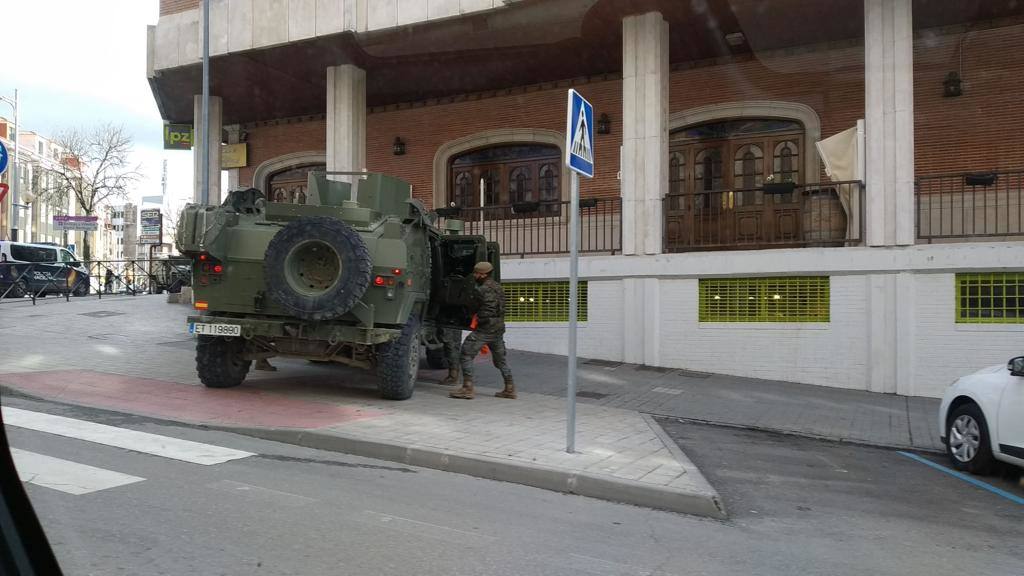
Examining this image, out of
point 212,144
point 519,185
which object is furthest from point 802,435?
point 212,144

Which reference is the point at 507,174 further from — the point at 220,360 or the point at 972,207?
the point at 220,360

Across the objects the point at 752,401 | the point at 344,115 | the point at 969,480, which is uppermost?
the point at 344,115

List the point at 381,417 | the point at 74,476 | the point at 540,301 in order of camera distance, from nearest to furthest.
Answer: the point at 74,476 → the point at 381,417 → the point at 540,301

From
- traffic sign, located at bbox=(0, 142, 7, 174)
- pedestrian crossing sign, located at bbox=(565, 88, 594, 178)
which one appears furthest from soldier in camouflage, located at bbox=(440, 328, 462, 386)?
traffic sign, located at bbox=(0, 142, 7, 174)

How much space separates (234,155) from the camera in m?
21.9

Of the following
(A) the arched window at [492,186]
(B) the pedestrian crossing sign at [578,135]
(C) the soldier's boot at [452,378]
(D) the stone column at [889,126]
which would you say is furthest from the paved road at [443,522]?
(A) the arched window at [492,186]

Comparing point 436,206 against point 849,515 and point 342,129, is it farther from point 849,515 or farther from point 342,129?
point 849,515

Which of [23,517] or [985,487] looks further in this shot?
[985,487]

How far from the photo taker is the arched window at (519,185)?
18.0 metres

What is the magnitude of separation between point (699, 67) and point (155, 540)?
1478cm

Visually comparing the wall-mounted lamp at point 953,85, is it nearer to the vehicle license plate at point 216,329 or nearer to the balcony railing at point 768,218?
the balcony railing at point 768,218

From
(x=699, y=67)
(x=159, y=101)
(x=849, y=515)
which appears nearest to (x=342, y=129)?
(x=159, y=101)

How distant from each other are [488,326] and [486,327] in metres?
0.03

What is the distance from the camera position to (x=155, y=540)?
3.81 meters
